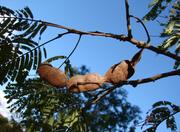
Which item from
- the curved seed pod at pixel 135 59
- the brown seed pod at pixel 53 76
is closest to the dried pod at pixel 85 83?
the brown seed pod at pixel 53 76

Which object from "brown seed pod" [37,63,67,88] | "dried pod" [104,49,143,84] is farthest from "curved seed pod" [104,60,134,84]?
"brown seed pod" [37,63,67,88]

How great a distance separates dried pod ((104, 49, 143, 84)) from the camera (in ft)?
8.42

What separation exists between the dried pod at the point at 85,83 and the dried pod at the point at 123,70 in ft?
0.27

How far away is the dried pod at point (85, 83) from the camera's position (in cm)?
258

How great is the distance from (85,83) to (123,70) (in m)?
0.27

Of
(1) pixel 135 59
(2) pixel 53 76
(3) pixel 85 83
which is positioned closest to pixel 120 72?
(1) pixel 135 59

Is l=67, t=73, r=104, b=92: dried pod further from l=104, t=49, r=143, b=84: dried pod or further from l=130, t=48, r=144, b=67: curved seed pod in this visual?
l=130, t=48, r=144, b=67: curved seed pod

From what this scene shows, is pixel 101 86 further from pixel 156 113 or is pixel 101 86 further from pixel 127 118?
pixel 127 118

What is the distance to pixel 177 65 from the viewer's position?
3.96m

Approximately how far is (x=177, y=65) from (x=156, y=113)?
27.3 inches

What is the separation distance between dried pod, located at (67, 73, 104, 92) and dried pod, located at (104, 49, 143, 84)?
83mm

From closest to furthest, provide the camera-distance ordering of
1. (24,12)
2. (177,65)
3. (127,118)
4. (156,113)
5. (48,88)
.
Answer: (24,12), (48,88), (156,113), (177,65), (127,118)

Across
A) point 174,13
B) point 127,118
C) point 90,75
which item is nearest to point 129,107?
point 127,118

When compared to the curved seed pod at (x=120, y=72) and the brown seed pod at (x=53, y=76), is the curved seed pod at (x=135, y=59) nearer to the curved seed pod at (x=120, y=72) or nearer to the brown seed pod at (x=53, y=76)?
→ the curved seed pod at (x=120, y=72)
